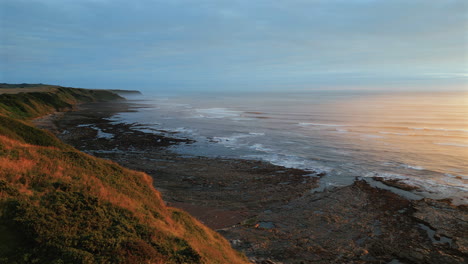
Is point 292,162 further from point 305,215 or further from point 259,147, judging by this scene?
point 305,215

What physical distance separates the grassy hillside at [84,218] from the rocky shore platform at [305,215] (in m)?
3.51

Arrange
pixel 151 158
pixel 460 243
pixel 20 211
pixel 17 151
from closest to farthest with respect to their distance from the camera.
A: pixel 20 211 < pixel 17 151 < pixel 460 243 < pixel 151 158

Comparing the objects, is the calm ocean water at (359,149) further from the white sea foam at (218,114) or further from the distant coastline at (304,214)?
the white sea foam at (218,114)

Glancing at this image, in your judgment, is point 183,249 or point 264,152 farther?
point 264,152

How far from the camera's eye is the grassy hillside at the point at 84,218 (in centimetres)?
808

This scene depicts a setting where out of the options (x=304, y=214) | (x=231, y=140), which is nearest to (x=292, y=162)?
(x=304, y=214)

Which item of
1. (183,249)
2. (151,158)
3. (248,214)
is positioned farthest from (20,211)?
(151,158)

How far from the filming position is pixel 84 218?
31.8 feet

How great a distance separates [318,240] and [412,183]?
14283 millimetres

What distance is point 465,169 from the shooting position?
28922 mm

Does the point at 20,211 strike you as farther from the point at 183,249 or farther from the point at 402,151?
the point at 402,151

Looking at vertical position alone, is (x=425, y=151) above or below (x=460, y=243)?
above

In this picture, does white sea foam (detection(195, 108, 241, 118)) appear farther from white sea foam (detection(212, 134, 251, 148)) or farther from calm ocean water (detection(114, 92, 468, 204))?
white sea foam (detection(212, 134, 251, 148))

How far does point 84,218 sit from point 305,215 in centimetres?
1405
